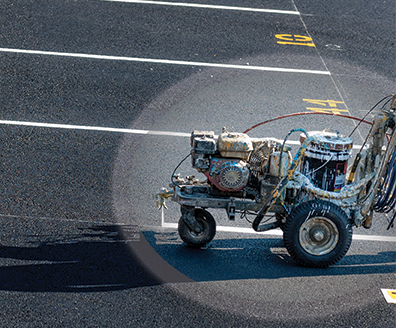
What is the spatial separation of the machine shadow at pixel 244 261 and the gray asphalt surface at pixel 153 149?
0.02 metres

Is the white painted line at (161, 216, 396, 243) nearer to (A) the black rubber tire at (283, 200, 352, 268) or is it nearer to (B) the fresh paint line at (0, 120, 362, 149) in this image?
(A) the black rubber tire at (283, 200, 352, 268)

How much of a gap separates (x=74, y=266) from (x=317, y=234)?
8.53 feet

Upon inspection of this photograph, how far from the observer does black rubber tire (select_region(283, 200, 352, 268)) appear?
5.79 m

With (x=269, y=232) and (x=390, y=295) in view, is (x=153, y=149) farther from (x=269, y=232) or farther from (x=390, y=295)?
(x=390, y=295)

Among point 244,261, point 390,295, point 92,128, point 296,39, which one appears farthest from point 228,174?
point 296,39

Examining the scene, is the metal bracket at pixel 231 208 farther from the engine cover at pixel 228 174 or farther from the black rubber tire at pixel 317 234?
the black rubber tire at pixel 317 234

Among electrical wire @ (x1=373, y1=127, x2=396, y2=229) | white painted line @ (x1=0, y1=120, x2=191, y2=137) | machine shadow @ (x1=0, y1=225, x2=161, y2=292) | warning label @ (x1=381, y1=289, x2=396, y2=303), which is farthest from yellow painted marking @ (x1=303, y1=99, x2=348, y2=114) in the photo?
machine shadow @ (x1=0, y1=225, x2=161, y2=292)

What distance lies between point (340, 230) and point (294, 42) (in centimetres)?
708

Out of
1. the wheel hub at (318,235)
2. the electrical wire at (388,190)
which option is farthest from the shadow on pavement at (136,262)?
the electrical wire at (388,190)

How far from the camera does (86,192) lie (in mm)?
7270

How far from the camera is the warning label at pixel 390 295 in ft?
18.4

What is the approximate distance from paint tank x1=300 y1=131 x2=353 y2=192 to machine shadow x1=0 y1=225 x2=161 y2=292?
6.90ft

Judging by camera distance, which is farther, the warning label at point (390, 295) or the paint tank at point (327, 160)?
the paint tank at point (327, 160)

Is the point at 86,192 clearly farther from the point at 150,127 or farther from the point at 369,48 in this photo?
the point at 369,48
